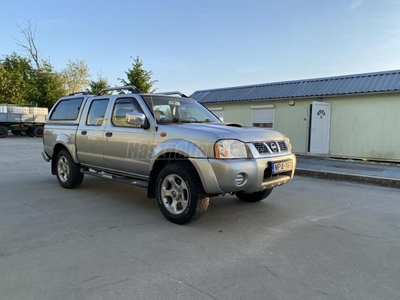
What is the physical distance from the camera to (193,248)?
11.4ft

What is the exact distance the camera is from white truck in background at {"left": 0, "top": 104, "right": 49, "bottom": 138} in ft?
78.6

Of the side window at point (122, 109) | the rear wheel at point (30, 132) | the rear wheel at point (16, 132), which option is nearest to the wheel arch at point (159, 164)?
the side window at point (122, 109)

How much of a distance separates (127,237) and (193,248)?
2.89 feet

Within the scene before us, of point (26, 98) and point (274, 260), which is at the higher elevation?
point (26, 98)

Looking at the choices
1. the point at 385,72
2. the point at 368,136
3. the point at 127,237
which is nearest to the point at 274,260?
the point at 127,237

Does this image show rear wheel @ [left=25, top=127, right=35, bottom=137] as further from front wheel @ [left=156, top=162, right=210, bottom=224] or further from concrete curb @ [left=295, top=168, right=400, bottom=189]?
front wheel @ [left=156, top=162, right=210, bottom=224]

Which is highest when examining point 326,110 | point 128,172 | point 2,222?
point 326,110

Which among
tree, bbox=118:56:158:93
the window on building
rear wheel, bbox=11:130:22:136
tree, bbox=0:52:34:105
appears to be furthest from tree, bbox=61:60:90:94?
the window on building

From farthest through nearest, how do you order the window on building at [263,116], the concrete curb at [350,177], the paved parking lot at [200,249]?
the window on building at [263,116], the concrete curb at [350,177], the paved parking lot at [200,249]

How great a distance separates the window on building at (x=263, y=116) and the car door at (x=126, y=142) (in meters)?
10.1

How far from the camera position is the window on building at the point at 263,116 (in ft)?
46.6

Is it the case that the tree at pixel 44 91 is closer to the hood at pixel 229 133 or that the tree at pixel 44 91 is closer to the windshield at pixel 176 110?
the windshield at pixel 176 110

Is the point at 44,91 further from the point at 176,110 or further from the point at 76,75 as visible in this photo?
the point at 176,110

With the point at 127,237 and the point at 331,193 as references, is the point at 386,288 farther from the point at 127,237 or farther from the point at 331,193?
the point at 331,193
